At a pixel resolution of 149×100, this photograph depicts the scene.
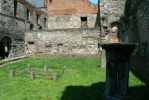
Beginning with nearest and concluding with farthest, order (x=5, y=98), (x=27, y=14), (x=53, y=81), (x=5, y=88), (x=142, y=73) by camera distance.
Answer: (x=5, y=98), (x=5, y=88), (x=53, y=81), (x=142, y=73), (x=27, y=14)

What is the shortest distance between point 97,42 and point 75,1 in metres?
13.7

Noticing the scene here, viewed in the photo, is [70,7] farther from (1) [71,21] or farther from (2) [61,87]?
(2) [61,87]

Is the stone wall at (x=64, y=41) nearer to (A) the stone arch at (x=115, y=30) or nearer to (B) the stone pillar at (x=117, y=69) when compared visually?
(A) the stone arch at (x=115, y=30)

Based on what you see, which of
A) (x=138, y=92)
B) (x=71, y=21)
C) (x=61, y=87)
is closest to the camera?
(x=138, y=92)

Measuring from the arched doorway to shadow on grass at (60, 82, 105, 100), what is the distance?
14468mm

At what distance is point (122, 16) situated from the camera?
24844 millimetres

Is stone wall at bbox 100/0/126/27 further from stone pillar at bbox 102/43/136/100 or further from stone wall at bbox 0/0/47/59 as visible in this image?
stone pillar at bbox 102/43/136/100

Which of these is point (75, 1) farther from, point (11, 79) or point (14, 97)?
point (14, 97)

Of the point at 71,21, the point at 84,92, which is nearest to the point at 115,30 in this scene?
the point at 71,21

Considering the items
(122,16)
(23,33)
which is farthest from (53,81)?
(23,33)

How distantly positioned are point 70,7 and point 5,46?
611 inches

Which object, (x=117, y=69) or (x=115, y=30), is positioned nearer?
(x=117, y=69)

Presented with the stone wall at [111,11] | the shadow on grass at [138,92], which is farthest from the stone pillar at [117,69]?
the stone wall at [111,11]

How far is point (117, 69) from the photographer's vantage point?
26.5 feet
